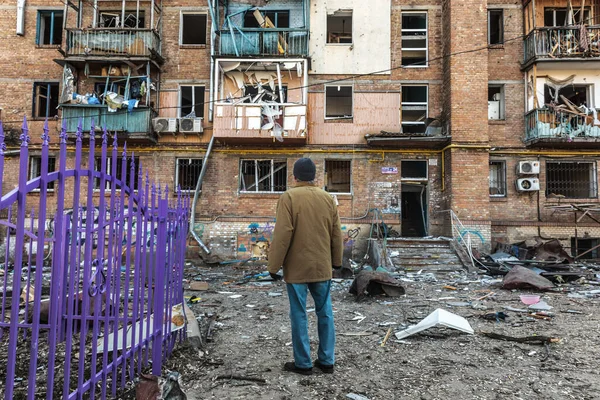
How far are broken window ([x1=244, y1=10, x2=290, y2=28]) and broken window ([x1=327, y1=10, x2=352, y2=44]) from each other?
1.78m

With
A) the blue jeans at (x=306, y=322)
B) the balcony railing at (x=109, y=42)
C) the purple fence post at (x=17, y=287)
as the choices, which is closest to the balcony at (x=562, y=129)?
the blue jeans at (x=306, y=322)

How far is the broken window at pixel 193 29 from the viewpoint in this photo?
15789 mm

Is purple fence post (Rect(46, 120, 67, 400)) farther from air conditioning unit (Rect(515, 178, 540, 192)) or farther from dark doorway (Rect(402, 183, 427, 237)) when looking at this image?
air conditioning unit (Rect(515, 178, 540, 192))

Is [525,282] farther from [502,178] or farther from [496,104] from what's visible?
[496,104]

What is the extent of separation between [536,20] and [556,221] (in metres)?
7.74

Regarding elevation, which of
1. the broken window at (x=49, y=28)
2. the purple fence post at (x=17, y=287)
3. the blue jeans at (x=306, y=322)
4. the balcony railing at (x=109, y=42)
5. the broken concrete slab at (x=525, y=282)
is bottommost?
the broken concrete slab at (x=525, y=282)

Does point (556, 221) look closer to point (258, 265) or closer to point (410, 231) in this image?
point (410, 231)

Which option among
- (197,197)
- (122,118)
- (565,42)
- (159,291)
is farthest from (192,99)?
(565,42)

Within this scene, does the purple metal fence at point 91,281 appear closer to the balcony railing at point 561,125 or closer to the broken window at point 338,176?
the broken window at point 338,176

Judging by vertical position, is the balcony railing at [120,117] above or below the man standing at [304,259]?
above

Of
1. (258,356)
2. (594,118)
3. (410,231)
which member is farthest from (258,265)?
(594,118)

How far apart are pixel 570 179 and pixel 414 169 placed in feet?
20.4

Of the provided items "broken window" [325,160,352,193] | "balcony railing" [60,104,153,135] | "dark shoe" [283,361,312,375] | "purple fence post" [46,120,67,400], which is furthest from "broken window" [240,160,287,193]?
"purple fence post" [46,120,67,400]

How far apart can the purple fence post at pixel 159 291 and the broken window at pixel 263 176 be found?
36.4 feet
